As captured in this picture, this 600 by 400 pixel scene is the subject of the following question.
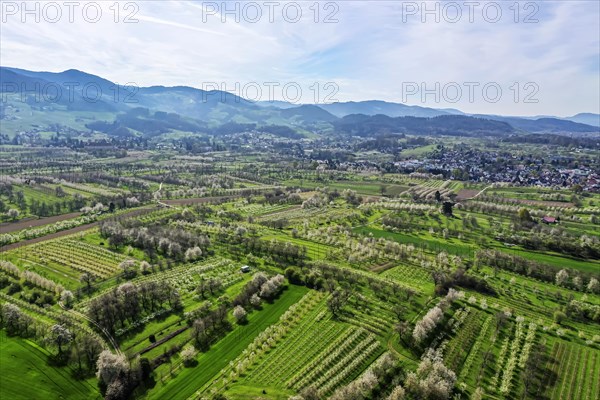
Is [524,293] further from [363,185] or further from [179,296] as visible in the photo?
[363,185]

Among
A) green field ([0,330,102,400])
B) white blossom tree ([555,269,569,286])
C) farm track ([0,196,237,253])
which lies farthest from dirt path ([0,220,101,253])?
white blossom tree ([555,269,569,286])

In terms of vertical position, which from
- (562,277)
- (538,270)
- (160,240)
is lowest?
(562,277)

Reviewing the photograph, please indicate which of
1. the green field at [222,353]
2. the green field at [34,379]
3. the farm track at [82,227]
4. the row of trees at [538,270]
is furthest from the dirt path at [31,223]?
the row of trees at [538,270]

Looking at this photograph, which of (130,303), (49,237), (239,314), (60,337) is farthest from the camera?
(49,237)

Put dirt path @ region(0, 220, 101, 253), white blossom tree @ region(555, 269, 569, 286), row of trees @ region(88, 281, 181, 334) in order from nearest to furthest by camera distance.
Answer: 1. row of trees @ region(88, 281, 181, 334)
2. white blossom tree @ region(555, 269, 569, 286)
3. dirt path @ region(0, 220, 101, 253)

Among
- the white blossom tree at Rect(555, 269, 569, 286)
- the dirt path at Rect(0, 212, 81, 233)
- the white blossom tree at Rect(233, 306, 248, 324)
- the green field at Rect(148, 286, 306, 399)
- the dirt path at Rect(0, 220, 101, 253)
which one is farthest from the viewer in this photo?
the dirt path at Rect(0, 212, 81, 233)

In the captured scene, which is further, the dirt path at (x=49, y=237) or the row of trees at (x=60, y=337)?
the dirt path at (x=49, y=237)

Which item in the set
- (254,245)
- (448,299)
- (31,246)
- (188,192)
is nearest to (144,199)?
(188,192)

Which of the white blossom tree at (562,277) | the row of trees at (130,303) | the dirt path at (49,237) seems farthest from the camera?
the dirt path at (49,237)

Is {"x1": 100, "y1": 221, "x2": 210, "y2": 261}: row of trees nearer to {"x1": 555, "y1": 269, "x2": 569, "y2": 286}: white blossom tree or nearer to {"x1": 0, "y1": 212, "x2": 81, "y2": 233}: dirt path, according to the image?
{"x1": 0, "y1": 212, "x2": 81, "y2": 233}: dirt path

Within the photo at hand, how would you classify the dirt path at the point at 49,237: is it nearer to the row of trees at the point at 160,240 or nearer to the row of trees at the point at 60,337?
the row of trees at the point at 160,240

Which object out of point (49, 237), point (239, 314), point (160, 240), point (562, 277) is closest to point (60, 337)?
point (239, 314)

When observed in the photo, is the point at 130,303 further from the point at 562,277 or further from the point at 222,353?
the point at 562,277
